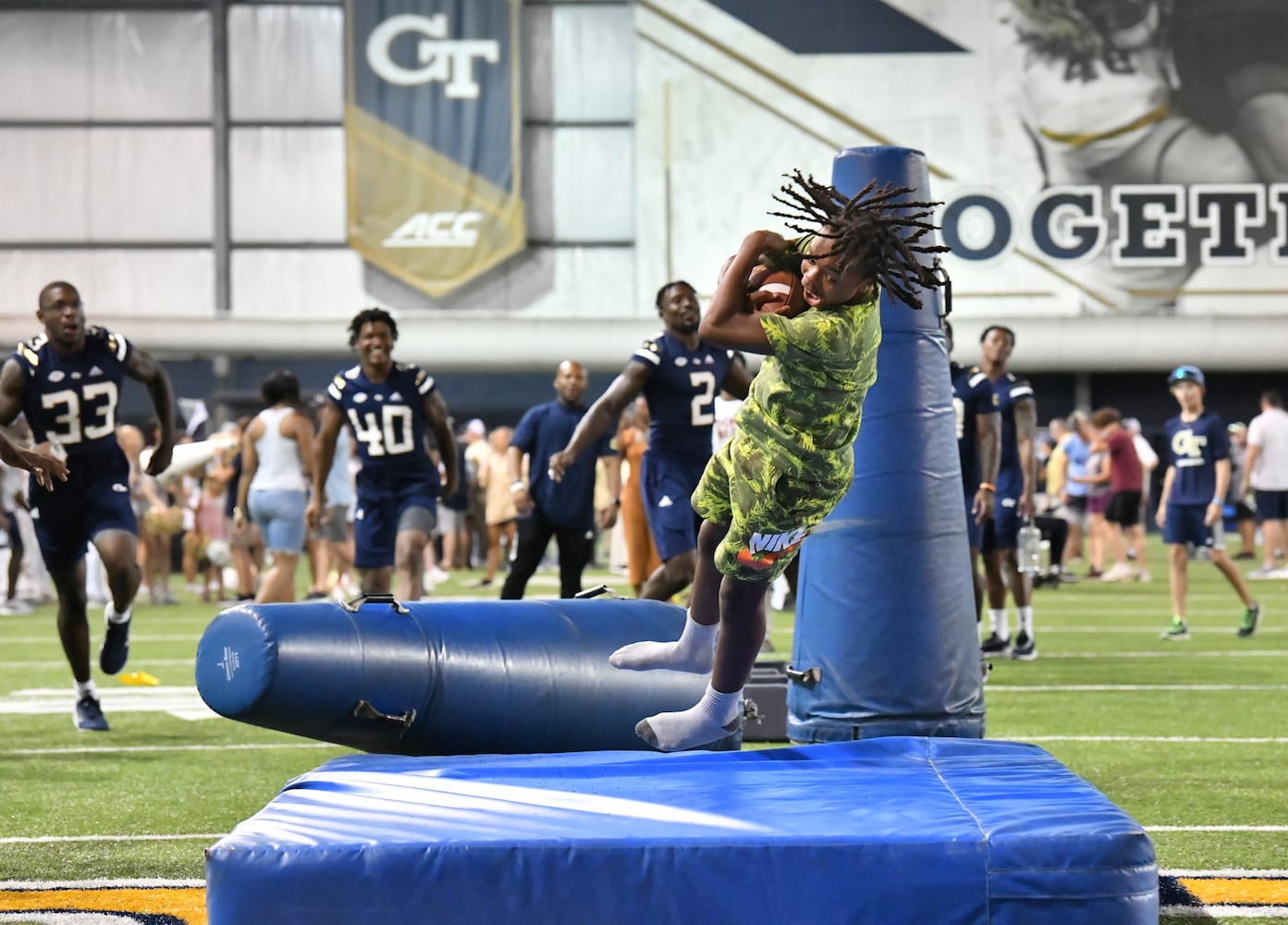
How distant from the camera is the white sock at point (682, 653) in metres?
5.26

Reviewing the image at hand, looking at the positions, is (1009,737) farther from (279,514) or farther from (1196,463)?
(279,514)

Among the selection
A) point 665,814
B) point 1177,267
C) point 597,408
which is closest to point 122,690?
point 597,408

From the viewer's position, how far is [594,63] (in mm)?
29922

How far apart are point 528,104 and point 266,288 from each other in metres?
5.80

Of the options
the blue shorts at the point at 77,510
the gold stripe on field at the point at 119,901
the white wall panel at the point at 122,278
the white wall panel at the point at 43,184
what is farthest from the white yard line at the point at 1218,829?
the white wall panel at the point at 43,184

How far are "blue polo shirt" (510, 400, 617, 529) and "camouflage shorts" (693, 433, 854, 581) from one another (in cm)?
539

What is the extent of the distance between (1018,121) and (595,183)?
7.48m

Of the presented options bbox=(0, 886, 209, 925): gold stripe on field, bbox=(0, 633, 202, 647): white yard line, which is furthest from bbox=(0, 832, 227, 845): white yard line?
bbox=(0, 633, 202, 647): white yard line

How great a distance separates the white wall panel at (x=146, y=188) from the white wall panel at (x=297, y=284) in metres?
1.12

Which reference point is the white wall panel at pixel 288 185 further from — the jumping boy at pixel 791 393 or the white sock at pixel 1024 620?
the jumping boy at pixel 791 393

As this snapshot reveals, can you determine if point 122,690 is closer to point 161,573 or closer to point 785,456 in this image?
point 785,456

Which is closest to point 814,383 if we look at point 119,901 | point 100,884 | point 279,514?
point 119,901

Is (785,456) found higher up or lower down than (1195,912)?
higher up

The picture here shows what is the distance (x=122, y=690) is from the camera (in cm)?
976
